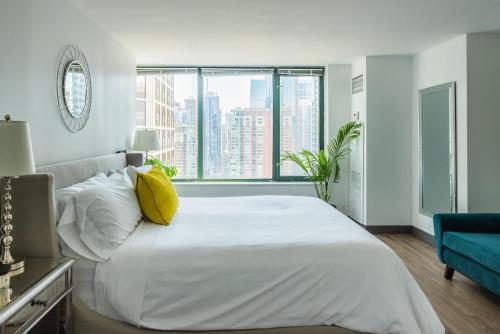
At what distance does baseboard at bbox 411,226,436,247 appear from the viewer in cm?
471

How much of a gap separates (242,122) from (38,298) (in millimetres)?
4714

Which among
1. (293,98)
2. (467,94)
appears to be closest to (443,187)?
(467,94)

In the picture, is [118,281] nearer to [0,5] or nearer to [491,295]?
[0,5]

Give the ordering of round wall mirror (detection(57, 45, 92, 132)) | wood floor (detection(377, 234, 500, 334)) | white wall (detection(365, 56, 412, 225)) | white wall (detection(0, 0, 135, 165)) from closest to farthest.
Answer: white wall (detection(0, 0, 135, 165)) → wood floor (detection(377, 234, 500, 334)) → round wall mirror (detection(57, 45, 92, 132)) → white wall (detection(365, 56, 412, 225))

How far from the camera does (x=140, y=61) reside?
5.55m

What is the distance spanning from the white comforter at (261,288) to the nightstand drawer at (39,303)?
25cm

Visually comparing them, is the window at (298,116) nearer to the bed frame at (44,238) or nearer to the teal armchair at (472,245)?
the teal armchair at (472,245)

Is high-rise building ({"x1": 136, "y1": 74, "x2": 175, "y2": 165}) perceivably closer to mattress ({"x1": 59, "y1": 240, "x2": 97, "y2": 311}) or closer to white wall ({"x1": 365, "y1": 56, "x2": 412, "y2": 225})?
Result: white wall ({"x1": 365, "y1": 56, "x2": 412, "y2": 225})

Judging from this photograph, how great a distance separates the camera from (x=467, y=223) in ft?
11.4

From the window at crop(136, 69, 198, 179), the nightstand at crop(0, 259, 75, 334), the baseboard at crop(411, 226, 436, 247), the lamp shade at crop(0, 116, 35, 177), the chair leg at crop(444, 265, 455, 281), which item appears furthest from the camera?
the window at crop(136, 69, 198, 179)

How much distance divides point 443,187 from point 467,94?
1075mm

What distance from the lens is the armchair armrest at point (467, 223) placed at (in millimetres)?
3457

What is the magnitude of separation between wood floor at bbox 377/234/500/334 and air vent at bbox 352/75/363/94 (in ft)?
7.78

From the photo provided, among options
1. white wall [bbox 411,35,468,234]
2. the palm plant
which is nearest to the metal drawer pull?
white wall [bbox 411,35,468,234]
